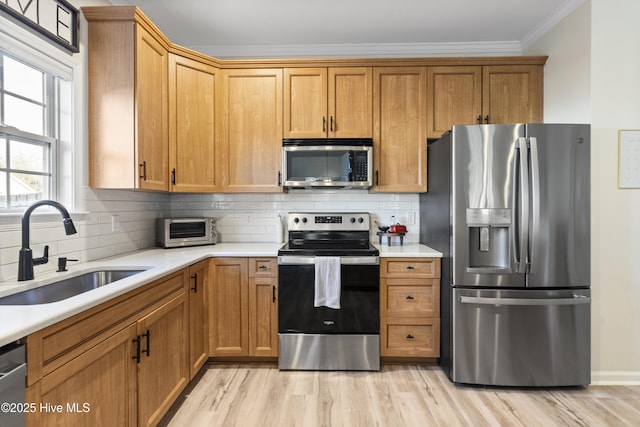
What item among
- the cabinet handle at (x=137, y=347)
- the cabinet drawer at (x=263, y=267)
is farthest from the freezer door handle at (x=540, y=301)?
the cabinet handle at (x=137, y=347)

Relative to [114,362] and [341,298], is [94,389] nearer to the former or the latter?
[114,362]

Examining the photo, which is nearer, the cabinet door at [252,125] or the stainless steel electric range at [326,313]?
the stainless steel electric range at [326,313]

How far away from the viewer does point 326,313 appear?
2660 mm

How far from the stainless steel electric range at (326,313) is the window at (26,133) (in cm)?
155

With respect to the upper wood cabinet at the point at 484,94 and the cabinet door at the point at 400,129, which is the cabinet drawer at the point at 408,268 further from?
the upper wood cabinet at the point at 484,94

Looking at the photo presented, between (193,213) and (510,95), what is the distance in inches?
119

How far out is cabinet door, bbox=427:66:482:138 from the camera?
2971 millimetres

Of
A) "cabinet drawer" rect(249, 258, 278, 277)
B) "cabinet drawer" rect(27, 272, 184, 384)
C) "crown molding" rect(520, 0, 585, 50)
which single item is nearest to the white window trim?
"cabinet drawer" rect(27, 272, 184, 384)

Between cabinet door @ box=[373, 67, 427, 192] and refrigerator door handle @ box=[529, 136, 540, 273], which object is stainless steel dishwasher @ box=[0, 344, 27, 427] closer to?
cabinet door @ box=[373, 67, 427, 192]

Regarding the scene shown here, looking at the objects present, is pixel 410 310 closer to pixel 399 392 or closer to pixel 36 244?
pixel 399 392

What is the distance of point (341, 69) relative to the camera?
2990 mm

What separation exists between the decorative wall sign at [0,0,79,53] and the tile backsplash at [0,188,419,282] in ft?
2.86

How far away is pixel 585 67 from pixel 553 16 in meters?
0.61

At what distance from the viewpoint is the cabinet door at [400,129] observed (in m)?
2.98
